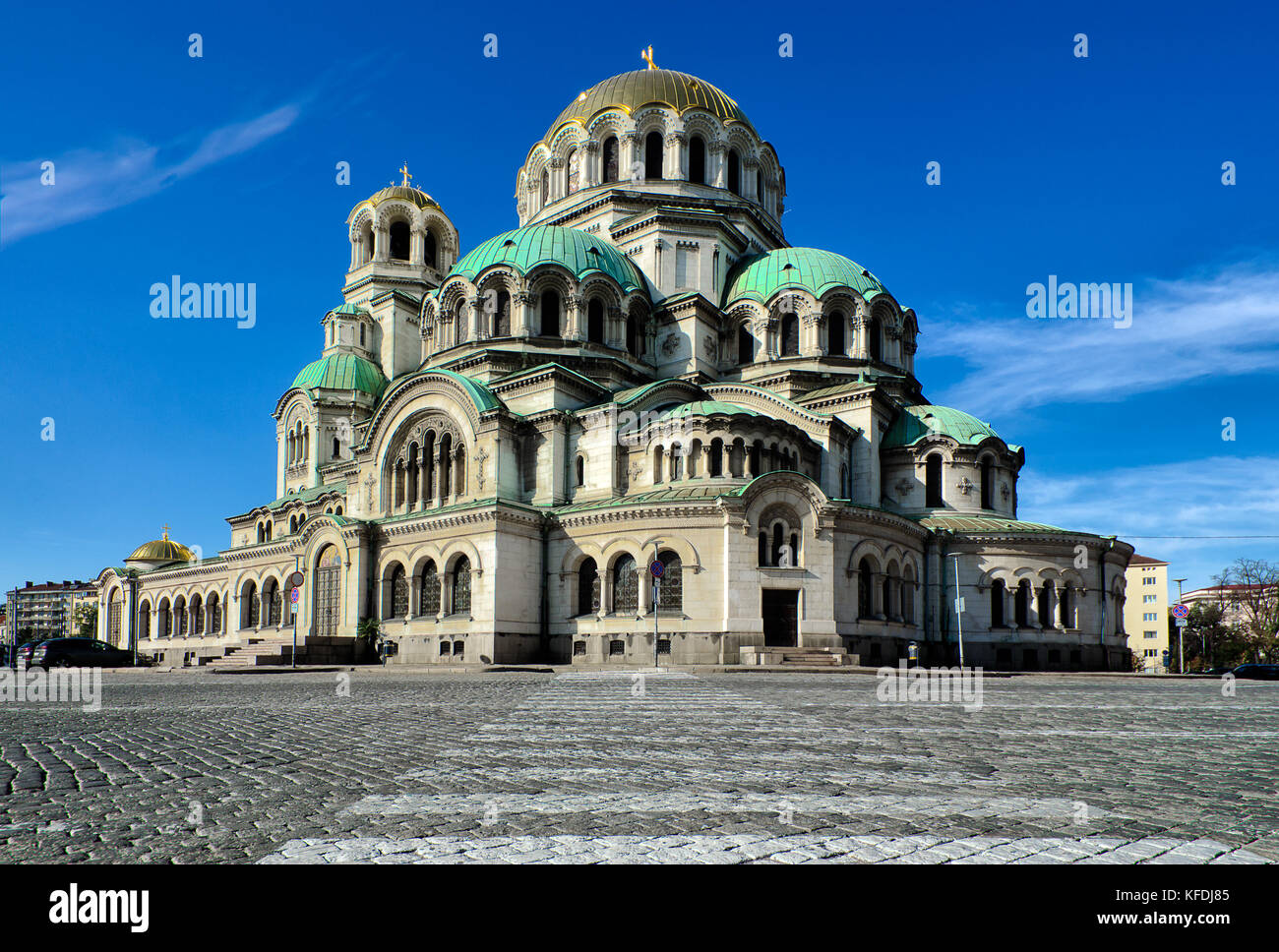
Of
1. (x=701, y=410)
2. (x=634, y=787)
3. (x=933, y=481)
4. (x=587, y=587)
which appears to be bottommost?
(x=634, y=787)

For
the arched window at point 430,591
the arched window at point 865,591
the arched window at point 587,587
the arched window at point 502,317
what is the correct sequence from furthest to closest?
1. the arched window at point 502,317
2. the arched window at point 430,591
3. the arched window at point 865,591
4. the arched window at point 587,587

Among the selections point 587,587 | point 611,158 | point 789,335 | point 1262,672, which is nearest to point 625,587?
point 587,587

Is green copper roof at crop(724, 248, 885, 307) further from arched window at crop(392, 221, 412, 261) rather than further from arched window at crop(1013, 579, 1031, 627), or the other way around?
arched window at crop(392, 221, 412, 261)

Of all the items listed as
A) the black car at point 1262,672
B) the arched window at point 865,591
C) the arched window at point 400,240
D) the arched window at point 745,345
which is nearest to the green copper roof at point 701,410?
the arched window at point 865,591

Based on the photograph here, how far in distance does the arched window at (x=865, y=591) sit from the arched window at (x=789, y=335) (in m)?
12.4

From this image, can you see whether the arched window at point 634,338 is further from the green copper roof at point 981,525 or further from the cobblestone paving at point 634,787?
the cobblestone paving at point 634,787

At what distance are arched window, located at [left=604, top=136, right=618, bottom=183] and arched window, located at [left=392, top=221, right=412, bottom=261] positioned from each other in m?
13.7

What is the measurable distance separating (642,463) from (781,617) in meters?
8.12

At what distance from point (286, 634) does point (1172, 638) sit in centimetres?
8924

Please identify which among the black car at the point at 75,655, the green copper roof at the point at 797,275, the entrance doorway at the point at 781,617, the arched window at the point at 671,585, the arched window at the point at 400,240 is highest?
the arched window at the point at 400,240

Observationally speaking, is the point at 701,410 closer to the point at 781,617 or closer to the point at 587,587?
the point at 587,587

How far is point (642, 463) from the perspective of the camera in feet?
126

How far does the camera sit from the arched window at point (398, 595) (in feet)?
132

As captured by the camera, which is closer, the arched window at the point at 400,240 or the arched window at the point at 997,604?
the arched window at the point at 997,604
